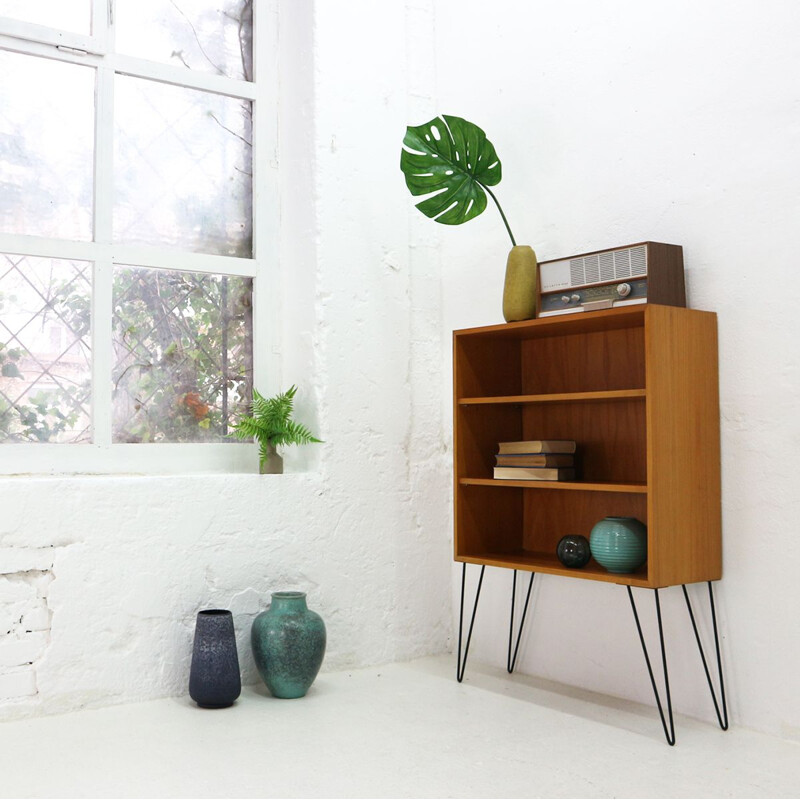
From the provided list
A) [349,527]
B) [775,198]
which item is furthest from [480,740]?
[775,198]

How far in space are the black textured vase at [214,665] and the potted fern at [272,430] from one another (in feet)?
1.95

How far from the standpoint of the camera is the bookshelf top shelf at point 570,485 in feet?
8.07

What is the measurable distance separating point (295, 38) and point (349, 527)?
5.95 feet

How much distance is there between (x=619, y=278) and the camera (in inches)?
101

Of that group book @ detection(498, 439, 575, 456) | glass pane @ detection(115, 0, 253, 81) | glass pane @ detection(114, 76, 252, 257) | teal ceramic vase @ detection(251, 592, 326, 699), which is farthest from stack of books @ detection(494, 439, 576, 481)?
glass pane @ detection(115, 0, 253, 81)

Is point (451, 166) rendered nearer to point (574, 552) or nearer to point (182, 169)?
point (182, 169)

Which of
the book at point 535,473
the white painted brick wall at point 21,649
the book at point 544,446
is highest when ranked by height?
the book at point 544,446

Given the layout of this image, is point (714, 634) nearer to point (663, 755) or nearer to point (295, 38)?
point (663, 755)

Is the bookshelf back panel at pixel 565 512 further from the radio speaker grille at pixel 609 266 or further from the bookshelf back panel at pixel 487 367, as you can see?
the radio speaker grille at pixel 609 266

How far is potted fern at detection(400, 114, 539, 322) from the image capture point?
283 cm

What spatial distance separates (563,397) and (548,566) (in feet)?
1.66

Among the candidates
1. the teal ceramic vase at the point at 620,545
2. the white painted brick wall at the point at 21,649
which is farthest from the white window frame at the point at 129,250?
the teal ceramic vase at the point at 620,545

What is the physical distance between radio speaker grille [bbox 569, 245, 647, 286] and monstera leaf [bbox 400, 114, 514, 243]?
1.02 ft

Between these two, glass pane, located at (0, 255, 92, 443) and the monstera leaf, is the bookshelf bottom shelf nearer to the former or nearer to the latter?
the monstera leaf
